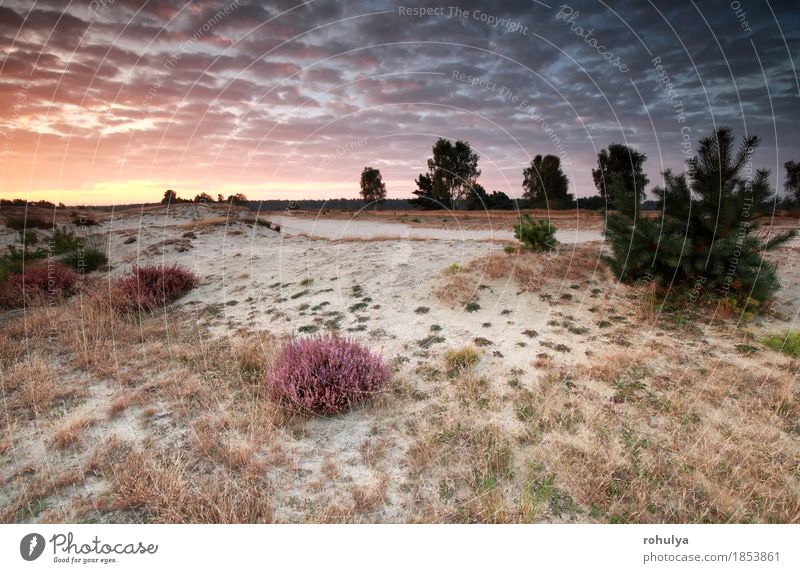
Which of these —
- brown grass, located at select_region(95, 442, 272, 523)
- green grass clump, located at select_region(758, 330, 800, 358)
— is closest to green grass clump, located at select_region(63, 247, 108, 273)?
brown grass, located at select_region(95, 442, 272, 523)

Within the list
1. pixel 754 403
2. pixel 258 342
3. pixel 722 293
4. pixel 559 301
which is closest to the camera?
pixel 754 403

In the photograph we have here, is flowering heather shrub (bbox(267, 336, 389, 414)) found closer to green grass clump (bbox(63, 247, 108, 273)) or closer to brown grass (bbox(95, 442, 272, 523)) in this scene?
brown grass (bbox(95, 442, 272, 523))

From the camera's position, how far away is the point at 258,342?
7156 mm

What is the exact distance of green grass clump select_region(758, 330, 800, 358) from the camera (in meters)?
6.18

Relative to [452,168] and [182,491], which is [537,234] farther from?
[182,491]

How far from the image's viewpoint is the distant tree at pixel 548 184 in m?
34.5

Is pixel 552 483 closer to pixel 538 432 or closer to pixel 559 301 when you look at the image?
pixel 538 432

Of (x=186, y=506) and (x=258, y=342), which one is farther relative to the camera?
(x=258, y=342)

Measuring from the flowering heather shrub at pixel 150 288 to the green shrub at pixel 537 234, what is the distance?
32.1 ft

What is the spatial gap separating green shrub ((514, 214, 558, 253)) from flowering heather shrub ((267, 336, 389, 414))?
6.93 m

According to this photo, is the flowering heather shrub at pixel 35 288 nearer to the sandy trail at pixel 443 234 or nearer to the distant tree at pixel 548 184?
the sandy trail at pixel 443 234
